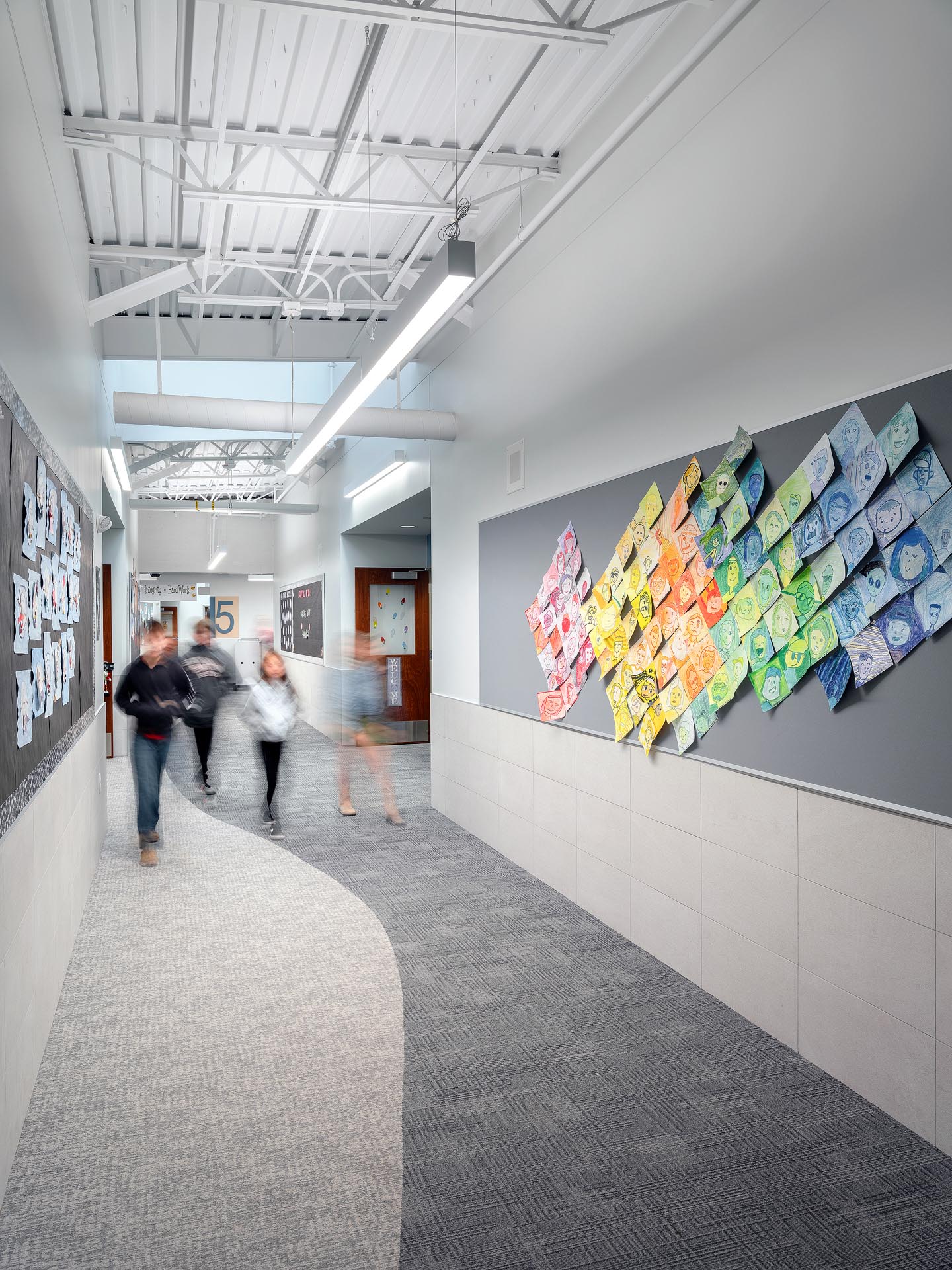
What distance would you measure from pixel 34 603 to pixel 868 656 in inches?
104

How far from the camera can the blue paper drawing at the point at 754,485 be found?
338 centimetres

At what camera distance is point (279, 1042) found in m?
3.37

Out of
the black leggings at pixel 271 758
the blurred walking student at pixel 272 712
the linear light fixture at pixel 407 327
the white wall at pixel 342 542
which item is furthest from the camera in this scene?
the white wall at pixel 342 542

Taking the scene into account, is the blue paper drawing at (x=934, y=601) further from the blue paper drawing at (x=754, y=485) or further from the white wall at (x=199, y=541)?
the white wall at (x=199, y=541)

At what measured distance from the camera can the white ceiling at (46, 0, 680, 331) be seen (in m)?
3.86

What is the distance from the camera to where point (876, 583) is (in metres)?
2.83

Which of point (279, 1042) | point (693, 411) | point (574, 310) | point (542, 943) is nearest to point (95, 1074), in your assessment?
point (279, 1042)

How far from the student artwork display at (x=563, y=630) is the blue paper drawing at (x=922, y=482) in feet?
7.24

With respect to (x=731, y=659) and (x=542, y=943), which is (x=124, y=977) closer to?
(x=542, y=943)

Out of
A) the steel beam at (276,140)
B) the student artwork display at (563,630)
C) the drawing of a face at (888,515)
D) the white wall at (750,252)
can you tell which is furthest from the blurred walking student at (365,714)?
the drawing of a face at (888,515)

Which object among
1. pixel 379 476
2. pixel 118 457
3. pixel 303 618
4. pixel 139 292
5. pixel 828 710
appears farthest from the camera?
pixel 303 618

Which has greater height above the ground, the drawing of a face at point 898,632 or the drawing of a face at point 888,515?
the drawing of a face at point 888,515

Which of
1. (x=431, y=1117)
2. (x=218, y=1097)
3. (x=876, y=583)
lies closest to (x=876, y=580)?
(x=876, y=583)

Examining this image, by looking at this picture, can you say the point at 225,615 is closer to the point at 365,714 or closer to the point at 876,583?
the point at 365,714
